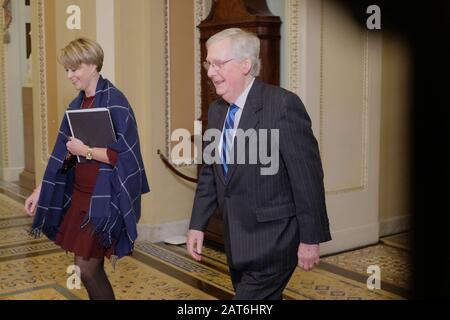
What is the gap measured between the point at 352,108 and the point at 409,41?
15.0 feet

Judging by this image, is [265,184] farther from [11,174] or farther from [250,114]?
[11,174]

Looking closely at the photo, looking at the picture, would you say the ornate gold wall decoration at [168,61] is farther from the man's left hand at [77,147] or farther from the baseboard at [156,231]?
the man's left hand at [77,147]

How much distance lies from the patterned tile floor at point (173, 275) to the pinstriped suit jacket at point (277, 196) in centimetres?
167

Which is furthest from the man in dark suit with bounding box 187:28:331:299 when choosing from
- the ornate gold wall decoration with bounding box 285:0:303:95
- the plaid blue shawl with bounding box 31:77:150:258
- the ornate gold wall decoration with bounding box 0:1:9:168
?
the ornate gold wall decoration with bounding box 0:1:9:168

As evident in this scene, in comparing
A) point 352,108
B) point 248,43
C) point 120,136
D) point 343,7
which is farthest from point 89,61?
point 352,108

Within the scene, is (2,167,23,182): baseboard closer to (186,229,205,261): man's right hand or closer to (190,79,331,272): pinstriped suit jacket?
(186,229,205,261): man's right hand

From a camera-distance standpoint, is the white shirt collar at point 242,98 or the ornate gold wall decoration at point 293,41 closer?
the white shirt collar at point 242,98

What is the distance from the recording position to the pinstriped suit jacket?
2.06 m

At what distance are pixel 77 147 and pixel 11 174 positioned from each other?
6743mm

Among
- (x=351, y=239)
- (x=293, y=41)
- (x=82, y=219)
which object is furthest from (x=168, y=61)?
(x=82, y=219)

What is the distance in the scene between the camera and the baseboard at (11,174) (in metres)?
8.98

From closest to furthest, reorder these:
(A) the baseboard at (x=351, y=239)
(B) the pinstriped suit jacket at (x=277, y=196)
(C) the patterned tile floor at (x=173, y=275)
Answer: (B) the pinstriped suit jacket at (x=277, y=196) → (C) the patterned tile floor at (x=173, y=275) → (A) the baseboard at (x=351, y=239)

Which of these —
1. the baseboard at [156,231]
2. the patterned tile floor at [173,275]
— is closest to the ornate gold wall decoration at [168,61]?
the baseboard at [156,231]

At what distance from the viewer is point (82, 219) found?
9.27ft
